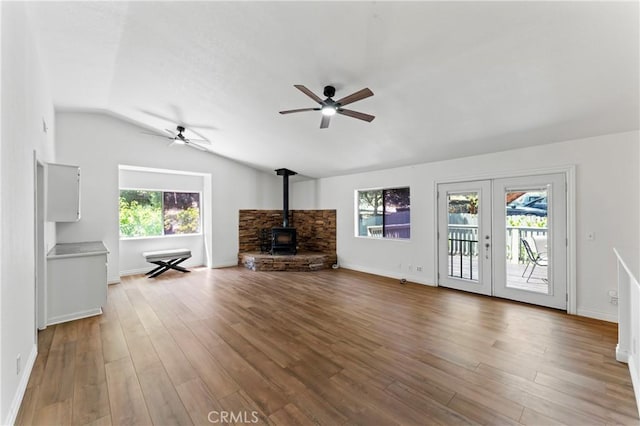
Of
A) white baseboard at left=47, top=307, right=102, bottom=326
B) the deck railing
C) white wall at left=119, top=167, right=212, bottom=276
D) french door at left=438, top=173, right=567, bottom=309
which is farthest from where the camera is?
white wall at left=119, top=167, right=212, bottom=276

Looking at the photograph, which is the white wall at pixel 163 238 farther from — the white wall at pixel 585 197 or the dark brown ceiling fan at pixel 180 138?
the white wall at pixel 585 197

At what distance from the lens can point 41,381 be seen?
2234 mm

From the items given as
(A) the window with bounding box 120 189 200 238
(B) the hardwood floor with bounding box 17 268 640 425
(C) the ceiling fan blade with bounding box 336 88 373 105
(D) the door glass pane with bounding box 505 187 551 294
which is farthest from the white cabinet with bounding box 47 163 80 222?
(D) the door glass pane with bounding box 505 187 551 294

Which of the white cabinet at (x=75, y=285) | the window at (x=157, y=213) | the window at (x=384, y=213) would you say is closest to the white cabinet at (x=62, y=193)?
the white cabinet at (x=75, y=285)

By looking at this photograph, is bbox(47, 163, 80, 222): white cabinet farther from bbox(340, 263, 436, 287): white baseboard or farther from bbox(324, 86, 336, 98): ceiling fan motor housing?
bbox(340, 263, 436, 287): white baseboard

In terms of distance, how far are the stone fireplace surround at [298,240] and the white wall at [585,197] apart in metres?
2.01

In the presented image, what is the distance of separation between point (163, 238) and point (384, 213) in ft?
17.5

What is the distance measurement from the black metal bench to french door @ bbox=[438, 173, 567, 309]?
554 centimetres

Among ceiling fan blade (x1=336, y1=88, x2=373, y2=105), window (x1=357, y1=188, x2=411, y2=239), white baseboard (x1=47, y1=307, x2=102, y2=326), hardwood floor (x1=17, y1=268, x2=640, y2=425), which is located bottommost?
hardwood floor (x1=17, y1=268, x2=640, y2=425)

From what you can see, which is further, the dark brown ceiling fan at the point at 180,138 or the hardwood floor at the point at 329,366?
the dark brown ceiling fan at the point at 180,138

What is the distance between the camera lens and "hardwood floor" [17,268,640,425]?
1880 mm

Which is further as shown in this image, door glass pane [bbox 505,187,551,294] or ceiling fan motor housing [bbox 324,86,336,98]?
door glass pane [bbox 505,187,551,294]

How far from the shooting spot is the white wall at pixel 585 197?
328 cm

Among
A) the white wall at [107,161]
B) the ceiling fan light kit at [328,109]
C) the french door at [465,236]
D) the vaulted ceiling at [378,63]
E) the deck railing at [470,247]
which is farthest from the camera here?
the white wall at [107,161]
